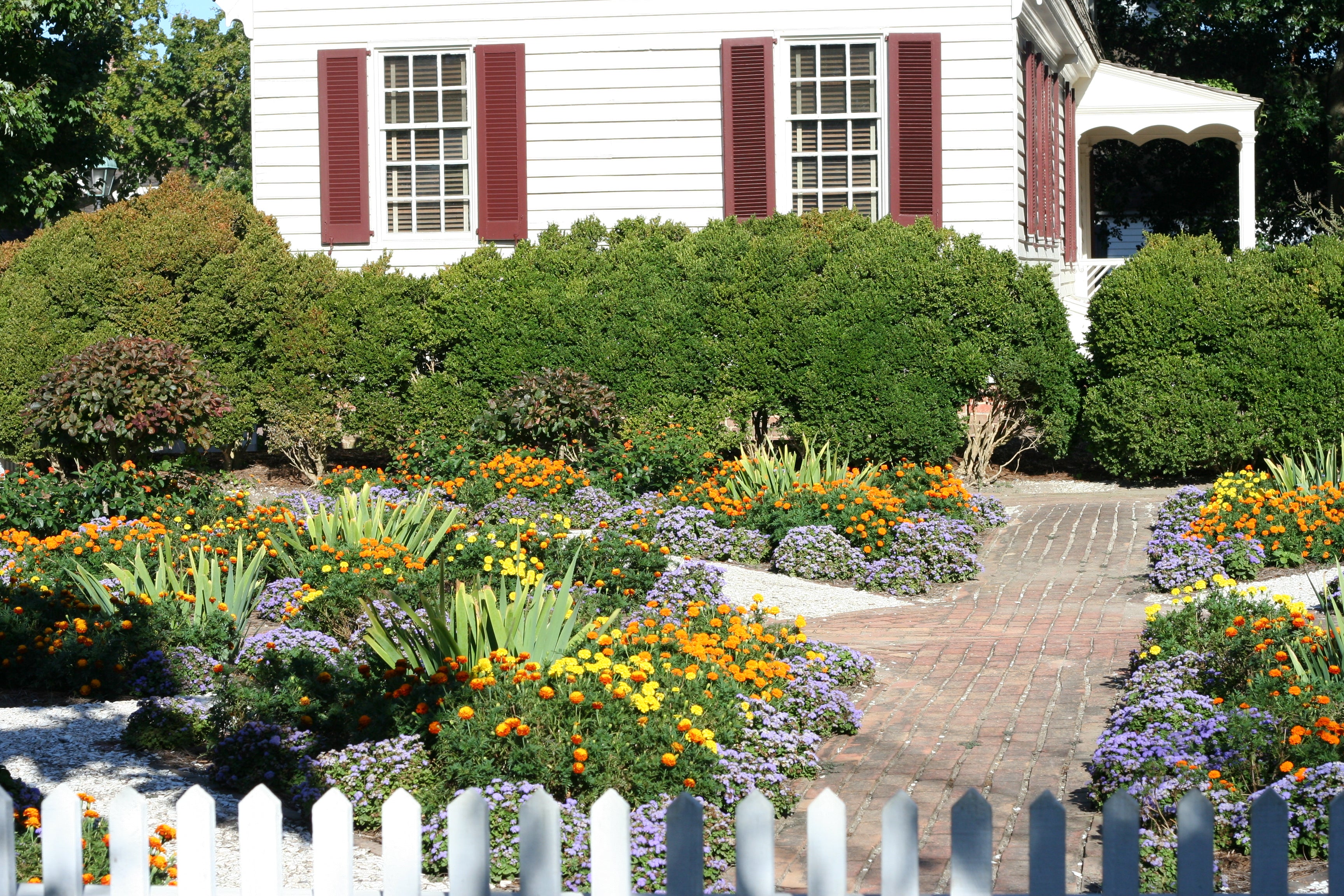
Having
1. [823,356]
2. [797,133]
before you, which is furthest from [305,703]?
[797,133]

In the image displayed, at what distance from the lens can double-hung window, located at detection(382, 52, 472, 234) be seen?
46.1ft

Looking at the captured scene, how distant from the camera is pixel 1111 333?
1201 cm

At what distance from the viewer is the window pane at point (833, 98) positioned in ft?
45.1

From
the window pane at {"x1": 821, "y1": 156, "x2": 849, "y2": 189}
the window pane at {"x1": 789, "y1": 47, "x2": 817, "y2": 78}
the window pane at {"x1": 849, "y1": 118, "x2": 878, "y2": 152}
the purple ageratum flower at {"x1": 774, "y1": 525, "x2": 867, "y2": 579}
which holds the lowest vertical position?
the purple ageratum flower at {"x1": 774, "y1": 525, "x2": 867, "y2": 579}

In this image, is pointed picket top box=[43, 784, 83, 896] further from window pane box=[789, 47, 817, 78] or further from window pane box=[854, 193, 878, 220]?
window pane box=[789, 47, 817, 78]

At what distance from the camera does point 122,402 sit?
10.4 m

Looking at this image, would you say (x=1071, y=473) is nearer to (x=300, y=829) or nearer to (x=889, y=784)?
(x=889, y=784)

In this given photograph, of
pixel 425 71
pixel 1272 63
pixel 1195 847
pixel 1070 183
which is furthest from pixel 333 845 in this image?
pixel 1272 63

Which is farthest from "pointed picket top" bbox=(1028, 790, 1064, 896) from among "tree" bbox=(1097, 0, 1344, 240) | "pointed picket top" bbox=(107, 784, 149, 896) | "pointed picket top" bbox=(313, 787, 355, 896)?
"tree" bbox=(1097, 0, 1344, 240)

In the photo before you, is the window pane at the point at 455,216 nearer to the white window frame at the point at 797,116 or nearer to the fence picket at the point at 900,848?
the white window frame at the point at 797,116

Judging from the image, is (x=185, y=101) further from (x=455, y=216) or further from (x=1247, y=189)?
(x=1247, y=189)

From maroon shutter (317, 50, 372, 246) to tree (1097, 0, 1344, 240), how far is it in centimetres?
1349

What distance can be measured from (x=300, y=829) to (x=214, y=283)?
28.2ft

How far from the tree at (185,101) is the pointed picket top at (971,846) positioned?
29.5 meters
